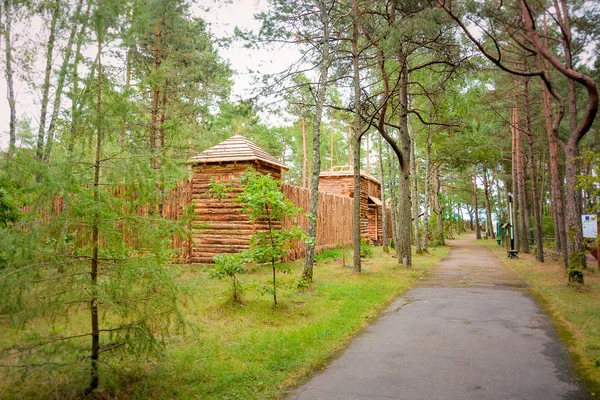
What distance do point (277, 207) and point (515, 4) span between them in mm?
9532

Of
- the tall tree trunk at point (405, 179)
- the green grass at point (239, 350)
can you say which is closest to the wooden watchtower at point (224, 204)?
the green grass at point (239, 350)

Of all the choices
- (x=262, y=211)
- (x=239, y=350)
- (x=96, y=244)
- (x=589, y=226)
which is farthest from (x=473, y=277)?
(x=96, y=244)

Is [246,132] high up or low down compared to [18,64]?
up

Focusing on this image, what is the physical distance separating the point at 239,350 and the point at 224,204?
9.14 meters

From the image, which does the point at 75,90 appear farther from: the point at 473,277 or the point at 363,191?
the point at 363,191

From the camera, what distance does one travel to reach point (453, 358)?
16.1 feet

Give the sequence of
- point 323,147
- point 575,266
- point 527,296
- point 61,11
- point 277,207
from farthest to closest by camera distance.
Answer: point 323,147 < point 575,266 < point 527,296 < point 277,207 < point 61,11

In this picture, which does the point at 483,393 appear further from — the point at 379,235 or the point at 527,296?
the point at 379,235

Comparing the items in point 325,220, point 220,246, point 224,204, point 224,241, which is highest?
point 224,204

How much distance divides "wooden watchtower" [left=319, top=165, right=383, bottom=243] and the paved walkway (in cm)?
1840

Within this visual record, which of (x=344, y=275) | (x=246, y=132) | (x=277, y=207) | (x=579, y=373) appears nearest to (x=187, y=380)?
(x=277, y=207)

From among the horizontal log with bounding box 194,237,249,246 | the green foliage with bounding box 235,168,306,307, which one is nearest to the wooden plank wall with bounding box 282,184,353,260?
the horizontal log with bounding box 194,237,249,246

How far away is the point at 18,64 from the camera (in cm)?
1098

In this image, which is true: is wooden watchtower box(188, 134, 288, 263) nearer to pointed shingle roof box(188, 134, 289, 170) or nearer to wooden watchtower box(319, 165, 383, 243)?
pointed shingle roof box(188, 134, 289, 170)
